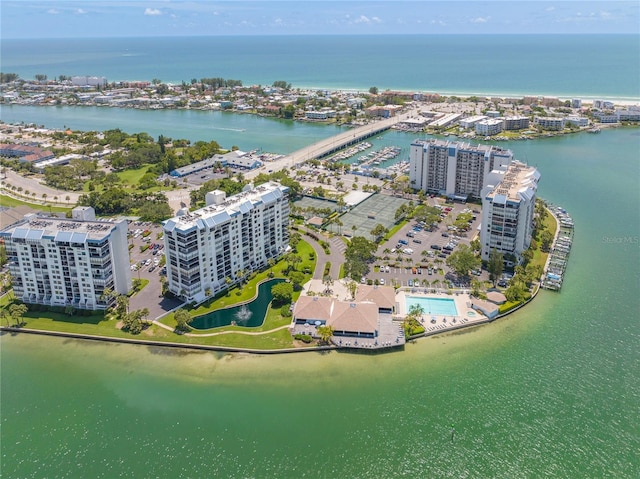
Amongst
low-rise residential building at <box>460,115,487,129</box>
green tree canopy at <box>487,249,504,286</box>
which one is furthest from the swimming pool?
low-rise residential building at <box>460,115,487,129</box>

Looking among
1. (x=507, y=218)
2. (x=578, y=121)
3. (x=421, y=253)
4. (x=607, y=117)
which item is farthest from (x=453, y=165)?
(x=607, y=117)

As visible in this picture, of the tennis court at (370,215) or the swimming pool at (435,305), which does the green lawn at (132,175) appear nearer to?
the tennis court at (370,215)

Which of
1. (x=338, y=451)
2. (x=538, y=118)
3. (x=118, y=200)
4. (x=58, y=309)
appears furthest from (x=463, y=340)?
(x=538, y=118)

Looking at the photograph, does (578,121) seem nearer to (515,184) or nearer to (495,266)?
(515,184)

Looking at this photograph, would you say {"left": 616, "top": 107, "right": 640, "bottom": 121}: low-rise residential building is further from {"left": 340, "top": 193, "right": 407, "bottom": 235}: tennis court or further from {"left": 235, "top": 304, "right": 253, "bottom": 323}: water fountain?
{"left": 235, "top": 304, "right": 253, "bottom": 323}: water fountain

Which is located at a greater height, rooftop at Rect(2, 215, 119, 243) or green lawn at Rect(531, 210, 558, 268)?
rooftop at Rect(2, 215, 119, 243)

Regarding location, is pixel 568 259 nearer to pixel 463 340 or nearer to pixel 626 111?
pixel 463 340
